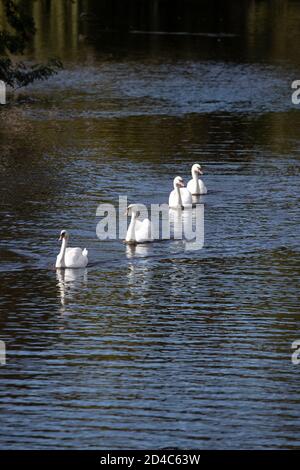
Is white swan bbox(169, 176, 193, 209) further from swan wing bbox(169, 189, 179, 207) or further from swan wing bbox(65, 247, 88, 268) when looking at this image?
swan wing bbox(65, 247, 88, 268)

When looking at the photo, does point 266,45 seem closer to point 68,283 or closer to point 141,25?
point 141,25

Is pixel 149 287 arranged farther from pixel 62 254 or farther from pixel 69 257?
pixel 62 254

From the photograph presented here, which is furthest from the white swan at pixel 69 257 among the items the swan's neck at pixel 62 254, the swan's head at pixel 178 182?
the swan's head at pixel 178 182

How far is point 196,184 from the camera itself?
26266 mm

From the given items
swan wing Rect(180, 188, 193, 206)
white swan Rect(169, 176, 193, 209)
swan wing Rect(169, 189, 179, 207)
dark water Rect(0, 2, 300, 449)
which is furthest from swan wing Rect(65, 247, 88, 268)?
swan wing Rect(180, 188, 193, 206)

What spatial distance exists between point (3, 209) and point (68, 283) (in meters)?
5.57

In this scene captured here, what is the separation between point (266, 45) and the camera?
186 ft

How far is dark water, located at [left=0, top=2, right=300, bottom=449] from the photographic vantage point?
14.4 m

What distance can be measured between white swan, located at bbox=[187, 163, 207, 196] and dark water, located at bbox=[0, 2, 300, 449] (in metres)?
0.23

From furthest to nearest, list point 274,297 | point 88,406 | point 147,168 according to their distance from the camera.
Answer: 1. point 147,168
2. point 274,297
3. point 88,406

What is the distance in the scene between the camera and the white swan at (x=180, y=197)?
81.9 feet

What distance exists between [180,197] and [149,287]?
235 inches

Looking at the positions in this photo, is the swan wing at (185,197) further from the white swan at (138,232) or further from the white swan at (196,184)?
the white swan at (138,232)

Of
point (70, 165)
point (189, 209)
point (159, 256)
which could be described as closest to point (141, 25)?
point (70, 165)
